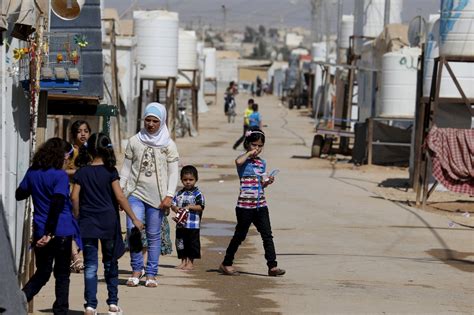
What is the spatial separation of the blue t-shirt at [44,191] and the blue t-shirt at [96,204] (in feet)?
1.41

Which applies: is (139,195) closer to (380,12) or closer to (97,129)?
(97,129)

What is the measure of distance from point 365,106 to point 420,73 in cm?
1075

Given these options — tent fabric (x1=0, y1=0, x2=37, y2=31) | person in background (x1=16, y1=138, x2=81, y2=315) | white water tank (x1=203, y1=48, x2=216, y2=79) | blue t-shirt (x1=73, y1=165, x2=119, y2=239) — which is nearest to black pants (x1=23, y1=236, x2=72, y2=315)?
person in background (x1=16, y1=138, x2=81, y2=315)

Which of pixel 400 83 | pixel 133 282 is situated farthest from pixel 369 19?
pixel 133 282

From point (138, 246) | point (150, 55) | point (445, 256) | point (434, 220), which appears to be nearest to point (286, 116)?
point (150, 55)

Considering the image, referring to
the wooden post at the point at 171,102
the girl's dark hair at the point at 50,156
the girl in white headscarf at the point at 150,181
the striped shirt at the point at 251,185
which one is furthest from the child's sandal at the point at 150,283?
the wooden post at the point at 171,102

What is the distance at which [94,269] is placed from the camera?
880 cm

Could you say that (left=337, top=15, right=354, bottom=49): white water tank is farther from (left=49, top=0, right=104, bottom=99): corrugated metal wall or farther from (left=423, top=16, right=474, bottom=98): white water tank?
(left=49, top=0, right=104, bottom=99): corrugated metal wall

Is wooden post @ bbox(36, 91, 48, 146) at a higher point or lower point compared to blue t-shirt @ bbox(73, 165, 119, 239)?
higher

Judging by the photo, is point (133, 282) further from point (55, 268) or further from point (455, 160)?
point (455, 160)

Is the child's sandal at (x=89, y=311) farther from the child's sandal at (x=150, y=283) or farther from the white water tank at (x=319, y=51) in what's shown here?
the white water tank at (x=319, y=51)

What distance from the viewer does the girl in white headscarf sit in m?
10.6

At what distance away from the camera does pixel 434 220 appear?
1759 cm

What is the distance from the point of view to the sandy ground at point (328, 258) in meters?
9.97
